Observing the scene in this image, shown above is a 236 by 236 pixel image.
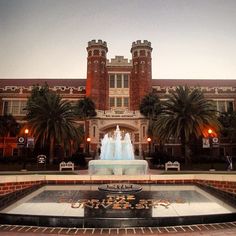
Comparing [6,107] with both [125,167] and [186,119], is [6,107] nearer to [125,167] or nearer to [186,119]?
[186,119]

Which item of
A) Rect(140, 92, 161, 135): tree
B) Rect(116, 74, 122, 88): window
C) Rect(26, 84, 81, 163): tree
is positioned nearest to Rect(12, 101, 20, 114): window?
Rect(116, 74, 122, 88): window

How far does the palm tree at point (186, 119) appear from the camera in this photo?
2779 centimetres

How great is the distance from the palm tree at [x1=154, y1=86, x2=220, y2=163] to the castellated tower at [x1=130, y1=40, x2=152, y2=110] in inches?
718

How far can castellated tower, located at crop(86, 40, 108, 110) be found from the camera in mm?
47044

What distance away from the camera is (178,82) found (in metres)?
56.0

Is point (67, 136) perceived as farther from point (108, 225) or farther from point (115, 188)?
point (108, 225)

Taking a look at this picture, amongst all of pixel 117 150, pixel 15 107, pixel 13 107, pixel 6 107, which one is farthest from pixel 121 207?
pixel 6 107

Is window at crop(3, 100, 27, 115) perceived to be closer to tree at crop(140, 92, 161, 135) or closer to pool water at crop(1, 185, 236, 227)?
tree at crop(140, 92, 161, 135)

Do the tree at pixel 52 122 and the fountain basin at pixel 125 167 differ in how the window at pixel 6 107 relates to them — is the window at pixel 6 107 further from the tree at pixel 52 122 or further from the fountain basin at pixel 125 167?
the fountain basin at pixel 125 167

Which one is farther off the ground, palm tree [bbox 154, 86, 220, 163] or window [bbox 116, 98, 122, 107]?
window [bbox 116, 98, 122, 107]

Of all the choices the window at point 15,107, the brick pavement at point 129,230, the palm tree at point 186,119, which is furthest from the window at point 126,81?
the brick pavement at point 129,230

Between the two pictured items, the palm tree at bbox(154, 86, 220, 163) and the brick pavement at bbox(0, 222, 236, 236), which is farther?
the palm tree at bbox(154, 86, 220, 163)

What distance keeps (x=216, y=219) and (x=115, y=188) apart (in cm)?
360

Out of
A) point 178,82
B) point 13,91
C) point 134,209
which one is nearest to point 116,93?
point 178,82
